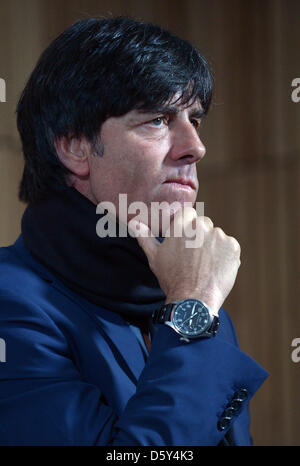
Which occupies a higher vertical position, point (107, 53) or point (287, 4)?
point (287, 4)

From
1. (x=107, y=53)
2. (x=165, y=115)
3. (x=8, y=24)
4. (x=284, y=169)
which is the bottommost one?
(x=284, y=169)

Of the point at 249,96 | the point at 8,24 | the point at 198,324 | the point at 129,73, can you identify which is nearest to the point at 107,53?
the point at 129,73

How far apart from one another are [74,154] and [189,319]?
1.54 feet

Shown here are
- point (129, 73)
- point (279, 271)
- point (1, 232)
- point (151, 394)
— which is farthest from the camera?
point (279, 271)

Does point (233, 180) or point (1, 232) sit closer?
point (1, 232)

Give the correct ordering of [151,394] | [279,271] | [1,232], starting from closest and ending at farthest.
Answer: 1. [151,394]
2. [1,232]
3. [279,271]

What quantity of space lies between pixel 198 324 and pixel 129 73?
1.65 ft

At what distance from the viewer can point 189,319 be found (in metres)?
1.01

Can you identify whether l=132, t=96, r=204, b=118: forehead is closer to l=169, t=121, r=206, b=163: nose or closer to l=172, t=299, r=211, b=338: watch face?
l=169, t=121, r=206, b=163: nose

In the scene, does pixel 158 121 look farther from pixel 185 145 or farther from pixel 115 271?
pixel 115 271

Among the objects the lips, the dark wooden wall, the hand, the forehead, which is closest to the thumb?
the hand

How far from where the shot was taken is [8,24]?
257cm

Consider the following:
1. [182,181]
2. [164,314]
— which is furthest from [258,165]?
[164,314]

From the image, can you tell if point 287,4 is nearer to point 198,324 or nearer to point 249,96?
point 249,96
